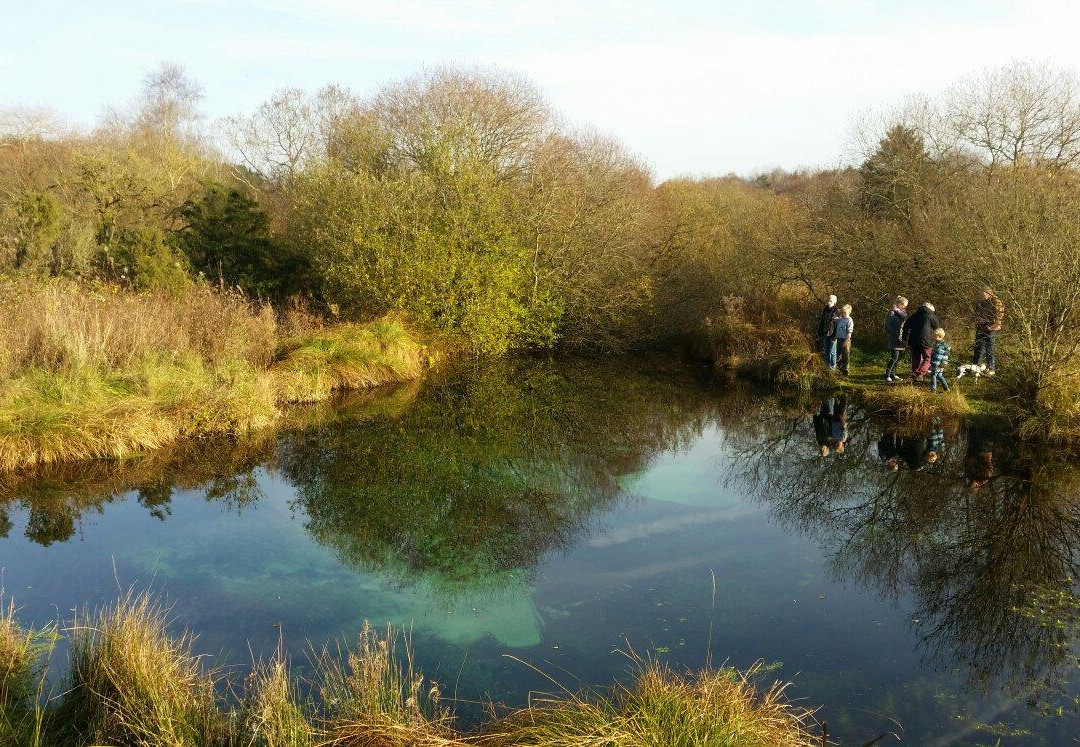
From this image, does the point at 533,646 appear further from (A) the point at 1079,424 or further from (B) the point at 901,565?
(A) the point at 1079,424

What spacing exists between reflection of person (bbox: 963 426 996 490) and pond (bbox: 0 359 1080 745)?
64mm

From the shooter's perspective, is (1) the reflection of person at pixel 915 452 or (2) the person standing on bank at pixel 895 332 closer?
(1) the reflection of person at pixel 915 452

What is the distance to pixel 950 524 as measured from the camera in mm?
8750

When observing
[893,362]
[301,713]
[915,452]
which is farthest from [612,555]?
[893,362]

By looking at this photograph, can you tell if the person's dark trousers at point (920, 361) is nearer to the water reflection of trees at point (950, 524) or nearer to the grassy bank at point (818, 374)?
the grassy bank at point (818, 374)

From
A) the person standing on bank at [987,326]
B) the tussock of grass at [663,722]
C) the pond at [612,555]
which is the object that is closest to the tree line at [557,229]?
the person standing on bank at [987,326]

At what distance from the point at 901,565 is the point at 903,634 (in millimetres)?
1591

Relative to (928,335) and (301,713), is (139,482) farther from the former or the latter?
(928,335)

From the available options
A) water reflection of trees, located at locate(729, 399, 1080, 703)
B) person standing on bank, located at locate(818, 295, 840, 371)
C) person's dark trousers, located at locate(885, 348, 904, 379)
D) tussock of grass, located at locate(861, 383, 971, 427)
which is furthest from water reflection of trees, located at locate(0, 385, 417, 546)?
person's dark trousers, located at locate(885, 348, 904, 379)

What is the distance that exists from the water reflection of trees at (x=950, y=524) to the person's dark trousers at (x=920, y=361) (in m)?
1.98

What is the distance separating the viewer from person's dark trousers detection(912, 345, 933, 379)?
1425cm

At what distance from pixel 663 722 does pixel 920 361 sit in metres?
12.5

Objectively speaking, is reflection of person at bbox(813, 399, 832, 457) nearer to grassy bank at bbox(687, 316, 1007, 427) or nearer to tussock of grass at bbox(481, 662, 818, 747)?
grassy bank at bbox(687, 316, 1007, 427)

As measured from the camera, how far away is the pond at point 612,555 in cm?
593
